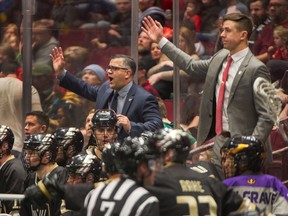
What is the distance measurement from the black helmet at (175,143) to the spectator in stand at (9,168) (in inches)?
126

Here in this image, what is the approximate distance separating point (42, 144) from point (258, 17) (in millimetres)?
2460

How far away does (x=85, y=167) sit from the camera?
10.4 metres

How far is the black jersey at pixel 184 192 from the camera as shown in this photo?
848 centimetres

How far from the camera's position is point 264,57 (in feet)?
39.4

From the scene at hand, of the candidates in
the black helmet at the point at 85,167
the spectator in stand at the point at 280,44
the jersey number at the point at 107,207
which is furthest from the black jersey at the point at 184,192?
the spectator in stand at the point at 280,44

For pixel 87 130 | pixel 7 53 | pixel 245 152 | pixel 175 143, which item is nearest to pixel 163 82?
pixel 87 130

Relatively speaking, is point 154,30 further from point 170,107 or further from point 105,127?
point 170,107

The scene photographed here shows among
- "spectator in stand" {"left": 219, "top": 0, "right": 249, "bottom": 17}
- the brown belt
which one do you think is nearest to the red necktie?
the brown belt

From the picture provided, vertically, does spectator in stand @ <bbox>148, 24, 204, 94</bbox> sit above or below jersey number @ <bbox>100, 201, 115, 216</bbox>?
above

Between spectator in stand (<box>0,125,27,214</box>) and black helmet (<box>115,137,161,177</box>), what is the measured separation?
10.6 feet

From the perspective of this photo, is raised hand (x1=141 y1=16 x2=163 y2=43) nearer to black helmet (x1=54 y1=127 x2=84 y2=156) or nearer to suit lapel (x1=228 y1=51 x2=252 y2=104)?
suit lapel (x1=228 y1=51 x2=252 y2=104)

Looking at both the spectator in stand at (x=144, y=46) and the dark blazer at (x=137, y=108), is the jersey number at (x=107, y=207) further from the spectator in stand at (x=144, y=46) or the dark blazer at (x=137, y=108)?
the spectator in stand at (x=144, y=46)

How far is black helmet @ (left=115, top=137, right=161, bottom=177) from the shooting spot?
27.7ft

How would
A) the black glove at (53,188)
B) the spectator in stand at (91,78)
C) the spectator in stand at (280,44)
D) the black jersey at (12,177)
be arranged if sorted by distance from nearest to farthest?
the black glove at (53,188) → the black jersey at (12,177) → the spectator in stand at (280,44) → the spectator in stand at (91,78)
